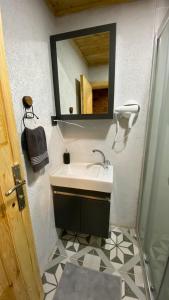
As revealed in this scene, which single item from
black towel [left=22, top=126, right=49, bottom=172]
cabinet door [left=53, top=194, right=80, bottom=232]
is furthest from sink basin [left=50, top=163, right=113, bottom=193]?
black towel [left=22, top=126, right=49, bottom=172]

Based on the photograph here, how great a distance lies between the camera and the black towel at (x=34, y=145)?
3.32 feet

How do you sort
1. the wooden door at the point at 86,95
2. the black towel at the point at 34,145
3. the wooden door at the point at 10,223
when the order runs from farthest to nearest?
the wooden door at the point at 86,95 < the black towel at the point at 34,145 < the wooden door at the point at 10,223

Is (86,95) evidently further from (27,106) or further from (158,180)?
(158,180)

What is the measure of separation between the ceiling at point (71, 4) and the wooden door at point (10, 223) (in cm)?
99

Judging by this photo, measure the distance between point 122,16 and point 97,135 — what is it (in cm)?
111

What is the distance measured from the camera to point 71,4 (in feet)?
4.18

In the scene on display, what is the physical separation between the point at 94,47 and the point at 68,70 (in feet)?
1.06

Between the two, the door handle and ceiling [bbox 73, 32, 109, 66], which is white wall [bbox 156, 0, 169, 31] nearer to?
ceiling [bbox 73, 32, 109, 66]

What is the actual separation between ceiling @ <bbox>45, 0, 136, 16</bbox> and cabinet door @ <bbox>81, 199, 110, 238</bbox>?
1.79 metres

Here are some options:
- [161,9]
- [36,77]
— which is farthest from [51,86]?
[161,9]

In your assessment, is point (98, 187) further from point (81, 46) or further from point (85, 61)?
point (81, 46)

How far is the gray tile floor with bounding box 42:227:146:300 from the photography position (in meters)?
1.23

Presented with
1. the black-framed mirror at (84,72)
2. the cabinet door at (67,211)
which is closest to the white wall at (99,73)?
the black-framed mirror at (84,72)

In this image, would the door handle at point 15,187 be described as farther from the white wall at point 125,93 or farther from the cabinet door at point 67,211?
the white wall at point 125,93
